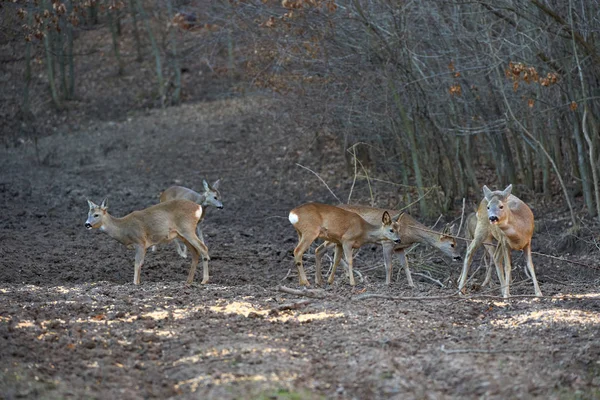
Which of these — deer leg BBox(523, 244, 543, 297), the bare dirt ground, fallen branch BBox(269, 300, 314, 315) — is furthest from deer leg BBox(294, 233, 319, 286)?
deer leg BBox(523, 244, 543, 297)

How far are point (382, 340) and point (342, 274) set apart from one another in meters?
5.92

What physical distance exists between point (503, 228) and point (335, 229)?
239 cm

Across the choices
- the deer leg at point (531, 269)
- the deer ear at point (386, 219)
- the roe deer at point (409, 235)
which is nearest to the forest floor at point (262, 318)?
the deer leg at point (531, 269)

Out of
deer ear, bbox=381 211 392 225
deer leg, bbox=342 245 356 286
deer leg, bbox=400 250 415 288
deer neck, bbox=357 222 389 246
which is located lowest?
deer leg, bbox=400 250 415 288

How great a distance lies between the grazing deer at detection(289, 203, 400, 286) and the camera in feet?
40.7

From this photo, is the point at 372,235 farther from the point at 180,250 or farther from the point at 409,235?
the point at 180,250

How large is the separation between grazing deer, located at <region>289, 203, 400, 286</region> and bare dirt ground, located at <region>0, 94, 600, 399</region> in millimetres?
464

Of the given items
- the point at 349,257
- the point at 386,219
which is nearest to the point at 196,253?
the point at 349,257

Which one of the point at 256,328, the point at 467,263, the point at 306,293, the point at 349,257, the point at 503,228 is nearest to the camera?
the point at 256,328

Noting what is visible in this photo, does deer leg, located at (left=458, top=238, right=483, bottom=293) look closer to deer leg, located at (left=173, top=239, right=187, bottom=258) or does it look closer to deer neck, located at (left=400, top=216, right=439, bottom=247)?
deer neck, located at (left=400, top=216, right=439, bottom=247)

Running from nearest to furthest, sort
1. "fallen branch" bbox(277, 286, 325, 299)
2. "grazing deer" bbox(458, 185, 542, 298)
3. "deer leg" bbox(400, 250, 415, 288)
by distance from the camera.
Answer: "fallen branch" bbox(277, 286, 325, 299)
"grazing deer" bbox(458, 185, 542, 298)
"deer leg" bbox(400, 250, 415, 288)

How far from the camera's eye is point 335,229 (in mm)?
12664

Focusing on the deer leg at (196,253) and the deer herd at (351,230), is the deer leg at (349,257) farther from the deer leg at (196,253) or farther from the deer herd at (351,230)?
the deer leg at (196,253)

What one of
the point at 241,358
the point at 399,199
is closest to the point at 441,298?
the point at 241,358
